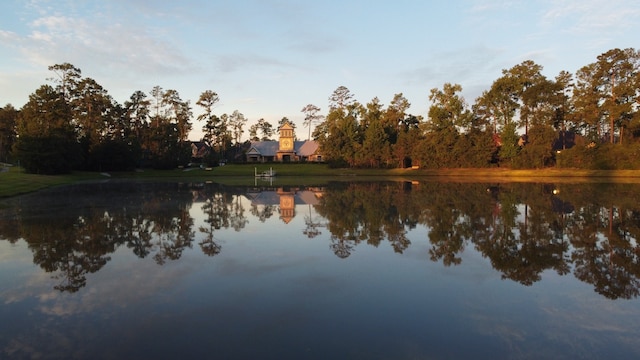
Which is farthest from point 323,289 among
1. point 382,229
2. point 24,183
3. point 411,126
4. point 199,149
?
point 199,149

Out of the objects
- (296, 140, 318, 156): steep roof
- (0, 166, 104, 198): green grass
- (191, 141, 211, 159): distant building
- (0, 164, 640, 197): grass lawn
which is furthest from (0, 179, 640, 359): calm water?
(191, 141, 211, 159): distant building

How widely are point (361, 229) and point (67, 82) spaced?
5609cm

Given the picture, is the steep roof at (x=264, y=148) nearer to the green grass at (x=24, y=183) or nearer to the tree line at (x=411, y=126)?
the tree line at (x=411, y=126)

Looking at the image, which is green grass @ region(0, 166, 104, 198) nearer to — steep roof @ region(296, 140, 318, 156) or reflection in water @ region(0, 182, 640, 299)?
reflection in water @ region(0, 182, 640, 299)

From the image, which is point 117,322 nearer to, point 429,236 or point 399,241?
point 399,241

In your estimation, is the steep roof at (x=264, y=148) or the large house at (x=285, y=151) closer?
the large house at (x=285, y=151)

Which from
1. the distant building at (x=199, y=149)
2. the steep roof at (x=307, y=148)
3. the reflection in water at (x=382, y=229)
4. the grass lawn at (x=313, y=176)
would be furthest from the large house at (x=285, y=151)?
the reflection in water at (x=382, y=229)

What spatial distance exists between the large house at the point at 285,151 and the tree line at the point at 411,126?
11.0 meters

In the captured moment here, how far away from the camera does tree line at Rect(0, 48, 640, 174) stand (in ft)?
163

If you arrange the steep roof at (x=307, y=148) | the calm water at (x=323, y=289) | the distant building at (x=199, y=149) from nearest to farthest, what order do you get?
the calm water at (x=323, y=289)
the steep roof at (x=307, y=148)
the distant building at (x=199, y=149)

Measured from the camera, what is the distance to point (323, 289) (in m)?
7.62

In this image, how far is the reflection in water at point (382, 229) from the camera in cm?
931

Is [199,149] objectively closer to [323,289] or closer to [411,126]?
[411,126]

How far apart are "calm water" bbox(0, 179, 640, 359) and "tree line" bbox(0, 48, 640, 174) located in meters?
39.2
